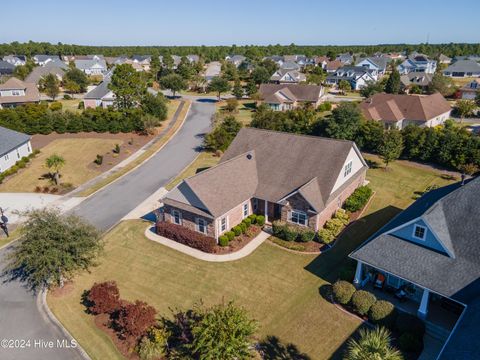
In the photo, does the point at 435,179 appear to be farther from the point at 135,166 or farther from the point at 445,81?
the point at 445,81

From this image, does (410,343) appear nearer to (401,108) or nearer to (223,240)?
(223,240)

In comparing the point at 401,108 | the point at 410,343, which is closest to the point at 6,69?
the point at 401,108

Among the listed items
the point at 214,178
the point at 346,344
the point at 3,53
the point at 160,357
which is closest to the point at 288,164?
the point at 214,178

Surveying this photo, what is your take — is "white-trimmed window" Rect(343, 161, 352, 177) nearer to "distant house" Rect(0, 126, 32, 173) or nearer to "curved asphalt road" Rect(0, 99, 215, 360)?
"curved asphalt road" Rect(0, 99, 215, 360)

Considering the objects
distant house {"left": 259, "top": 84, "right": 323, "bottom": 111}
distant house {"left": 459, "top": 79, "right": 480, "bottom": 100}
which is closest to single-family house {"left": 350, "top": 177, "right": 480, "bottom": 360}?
distant house {"left": 259, "top": 84, "right": 323, "bottom": 111}

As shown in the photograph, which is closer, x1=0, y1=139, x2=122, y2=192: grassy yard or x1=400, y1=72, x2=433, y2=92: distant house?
→ x1=0, y1=139, x2=122, y2=192: grassy yard

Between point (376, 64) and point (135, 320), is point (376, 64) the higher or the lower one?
the higher one

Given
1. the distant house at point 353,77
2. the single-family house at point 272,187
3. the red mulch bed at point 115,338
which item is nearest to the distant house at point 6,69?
the distant house at point 353,77
